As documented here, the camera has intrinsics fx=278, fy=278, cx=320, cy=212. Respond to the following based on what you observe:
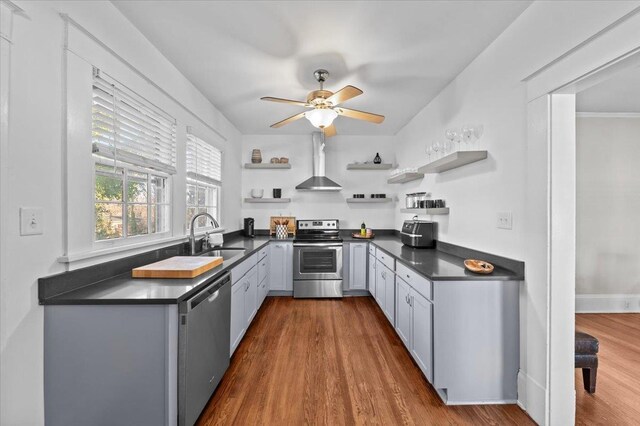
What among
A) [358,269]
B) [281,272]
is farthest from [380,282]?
[281,272]

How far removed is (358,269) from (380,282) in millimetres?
781

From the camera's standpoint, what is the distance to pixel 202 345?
66.6 inches

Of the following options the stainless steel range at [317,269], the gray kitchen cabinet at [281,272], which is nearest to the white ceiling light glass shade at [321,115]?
the stainless steel range at [317,269]

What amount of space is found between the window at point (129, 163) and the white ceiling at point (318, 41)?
0.59 metres

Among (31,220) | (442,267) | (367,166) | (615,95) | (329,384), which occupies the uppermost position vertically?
(615,95)

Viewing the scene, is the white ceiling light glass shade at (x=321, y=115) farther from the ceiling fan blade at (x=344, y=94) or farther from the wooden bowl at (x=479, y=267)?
the wooden bowl at (x=479, y=267)

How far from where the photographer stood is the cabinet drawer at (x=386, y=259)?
9.80ft

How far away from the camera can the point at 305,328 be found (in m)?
3.16

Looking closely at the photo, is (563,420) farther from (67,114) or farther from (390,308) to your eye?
(67,114)

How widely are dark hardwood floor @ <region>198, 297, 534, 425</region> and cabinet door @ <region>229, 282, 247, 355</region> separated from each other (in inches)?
6.4

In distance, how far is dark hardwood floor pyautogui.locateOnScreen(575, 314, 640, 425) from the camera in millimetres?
1799

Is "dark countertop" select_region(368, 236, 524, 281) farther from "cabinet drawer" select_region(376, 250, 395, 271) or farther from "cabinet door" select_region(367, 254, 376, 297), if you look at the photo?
"cabinet door" select_region(367, 254, 376, 297)

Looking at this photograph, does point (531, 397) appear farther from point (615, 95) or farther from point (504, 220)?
point (615, 95)

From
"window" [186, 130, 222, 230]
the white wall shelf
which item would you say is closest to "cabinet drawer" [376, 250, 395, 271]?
the white wall shelf
